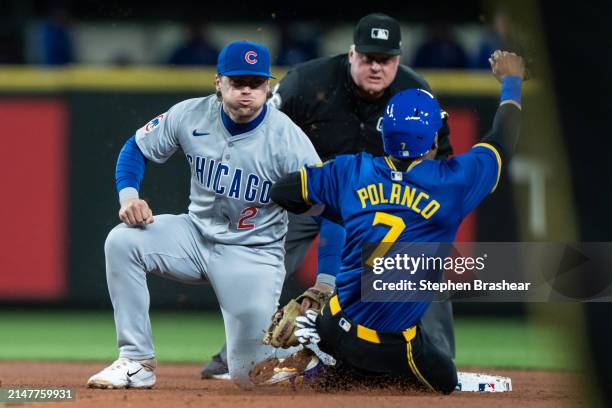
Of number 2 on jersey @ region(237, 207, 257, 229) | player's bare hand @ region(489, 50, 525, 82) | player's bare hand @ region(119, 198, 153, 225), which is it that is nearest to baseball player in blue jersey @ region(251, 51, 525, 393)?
player's bare hand @ region(489, 50, 525, 82)

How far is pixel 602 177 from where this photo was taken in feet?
6.08

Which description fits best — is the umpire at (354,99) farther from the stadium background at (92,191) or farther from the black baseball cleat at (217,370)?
the stadium background at (92,191)

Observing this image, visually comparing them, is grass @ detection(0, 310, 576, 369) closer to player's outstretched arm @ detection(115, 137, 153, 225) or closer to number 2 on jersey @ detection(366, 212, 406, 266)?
number 2 on jersey @ detection(366, 212, 406, 266)

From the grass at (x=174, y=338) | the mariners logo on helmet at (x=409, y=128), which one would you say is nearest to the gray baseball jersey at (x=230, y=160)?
the mariners logo on helmet at (x=409, y=128)

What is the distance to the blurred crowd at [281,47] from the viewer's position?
9.54m

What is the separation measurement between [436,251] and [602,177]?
232 cm

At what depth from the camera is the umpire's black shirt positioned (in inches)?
215

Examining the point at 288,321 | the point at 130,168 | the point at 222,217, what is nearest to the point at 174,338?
the point at 222,217

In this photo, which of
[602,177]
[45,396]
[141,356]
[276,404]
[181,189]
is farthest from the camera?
[181,189]

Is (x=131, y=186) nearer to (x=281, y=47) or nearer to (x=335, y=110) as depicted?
(x=335, y=110)

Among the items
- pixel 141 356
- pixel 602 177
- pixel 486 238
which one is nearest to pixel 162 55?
pixel 486 238

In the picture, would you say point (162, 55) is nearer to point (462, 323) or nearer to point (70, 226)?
point (70, 226)

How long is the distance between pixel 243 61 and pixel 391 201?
0.96m

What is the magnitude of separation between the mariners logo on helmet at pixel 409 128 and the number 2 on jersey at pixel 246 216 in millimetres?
902
